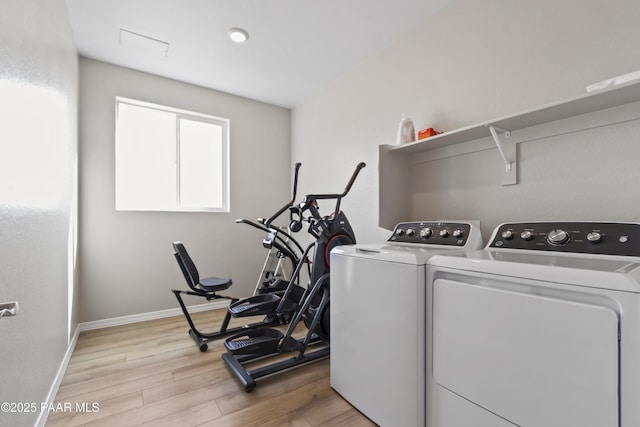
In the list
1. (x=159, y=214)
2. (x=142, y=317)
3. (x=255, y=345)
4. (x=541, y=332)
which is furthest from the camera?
(x=159, y=214)

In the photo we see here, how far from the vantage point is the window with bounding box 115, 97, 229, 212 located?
3.04 m

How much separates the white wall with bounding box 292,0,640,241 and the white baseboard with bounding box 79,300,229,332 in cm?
202

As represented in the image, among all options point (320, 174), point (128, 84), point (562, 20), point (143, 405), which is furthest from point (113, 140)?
point (562, 20)

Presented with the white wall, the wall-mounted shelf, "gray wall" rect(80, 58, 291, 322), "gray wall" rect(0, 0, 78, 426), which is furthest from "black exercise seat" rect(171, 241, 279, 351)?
the wall-mounted shelf

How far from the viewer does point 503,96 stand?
5.74ft

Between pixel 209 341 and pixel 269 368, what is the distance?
86cm

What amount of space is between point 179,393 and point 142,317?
1.60 meters

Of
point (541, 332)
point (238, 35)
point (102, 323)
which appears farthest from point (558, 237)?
point (102, 323)

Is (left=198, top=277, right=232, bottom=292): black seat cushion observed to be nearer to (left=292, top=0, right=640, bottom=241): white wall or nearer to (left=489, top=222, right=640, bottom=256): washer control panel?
(left=292, top=0, right=640, bottom=241): white wall

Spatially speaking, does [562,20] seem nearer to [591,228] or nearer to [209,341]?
[591,228]

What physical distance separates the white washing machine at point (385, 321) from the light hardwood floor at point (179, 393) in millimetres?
193

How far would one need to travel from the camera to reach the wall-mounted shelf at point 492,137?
1281 mm

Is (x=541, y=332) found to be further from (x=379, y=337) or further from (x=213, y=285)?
(x=213, y=285)

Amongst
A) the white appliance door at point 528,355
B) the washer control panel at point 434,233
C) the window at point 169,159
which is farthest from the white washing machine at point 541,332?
the window at point 169,159
